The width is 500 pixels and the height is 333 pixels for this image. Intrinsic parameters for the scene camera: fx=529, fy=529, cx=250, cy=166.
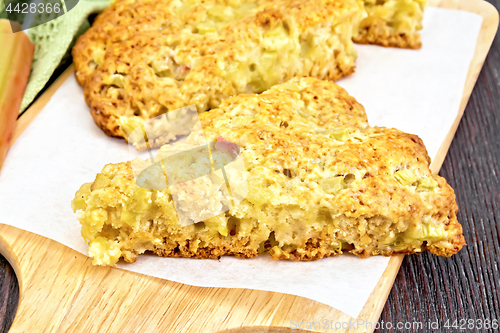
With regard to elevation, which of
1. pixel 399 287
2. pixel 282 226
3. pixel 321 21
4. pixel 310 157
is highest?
pixel 321 21

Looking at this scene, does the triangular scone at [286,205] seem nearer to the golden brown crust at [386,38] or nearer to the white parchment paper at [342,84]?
the white parchment paper at [342,84]

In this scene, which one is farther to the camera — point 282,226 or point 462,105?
point 462,105

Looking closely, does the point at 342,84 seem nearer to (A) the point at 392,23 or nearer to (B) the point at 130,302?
(A) the point at 392,23

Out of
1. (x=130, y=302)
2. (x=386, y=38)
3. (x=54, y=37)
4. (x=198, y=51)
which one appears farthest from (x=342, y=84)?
(x=130, y=302)

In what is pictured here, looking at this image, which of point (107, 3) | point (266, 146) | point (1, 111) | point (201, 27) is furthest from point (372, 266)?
point (107, 3)

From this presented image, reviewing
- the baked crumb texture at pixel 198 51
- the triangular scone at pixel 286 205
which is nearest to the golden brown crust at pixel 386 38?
the baked crumb texture at pixel 198 51

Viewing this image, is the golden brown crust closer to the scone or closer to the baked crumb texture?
the scone

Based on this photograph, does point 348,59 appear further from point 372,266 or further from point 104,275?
point 104,275
